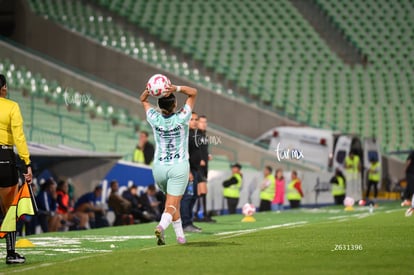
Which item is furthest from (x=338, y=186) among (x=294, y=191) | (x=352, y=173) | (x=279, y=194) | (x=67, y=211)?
(x=67, y=211)

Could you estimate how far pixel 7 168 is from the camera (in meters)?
11.6

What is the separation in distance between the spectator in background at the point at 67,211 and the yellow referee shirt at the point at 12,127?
35.9 feet

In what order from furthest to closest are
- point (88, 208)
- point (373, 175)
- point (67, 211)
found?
1. point (373, 175)
2. point (88, 208)
3. point (67, 211)

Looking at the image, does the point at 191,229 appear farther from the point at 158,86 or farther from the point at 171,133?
the point at 158,86

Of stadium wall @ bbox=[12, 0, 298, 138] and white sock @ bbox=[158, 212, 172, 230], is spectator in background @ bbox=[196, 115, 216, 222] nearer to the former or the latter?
white sock @ bbox=[158, 212, 172, 230]

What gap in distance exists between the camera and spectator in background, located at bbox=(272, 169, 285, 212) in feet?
100

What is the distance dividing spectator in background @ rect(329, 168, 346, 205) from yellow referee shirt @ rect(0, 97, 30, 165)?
23469 mm

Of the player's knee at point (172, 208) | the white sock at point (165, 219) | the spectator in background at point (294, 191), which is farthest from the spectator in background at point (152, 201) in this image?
the white sock at point (165, 219)

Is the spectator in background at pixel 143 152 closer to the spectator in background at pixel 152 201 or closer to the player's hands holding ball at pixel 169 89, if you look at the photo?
the spectator in background at pixel 152 201

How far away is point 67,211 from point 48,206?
934 mm

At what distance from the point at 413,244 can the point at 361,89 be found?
30400 mm

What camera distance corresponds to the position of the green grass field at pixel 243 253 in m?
10.2

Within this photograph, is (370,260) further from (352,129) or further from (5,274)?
(352,129)

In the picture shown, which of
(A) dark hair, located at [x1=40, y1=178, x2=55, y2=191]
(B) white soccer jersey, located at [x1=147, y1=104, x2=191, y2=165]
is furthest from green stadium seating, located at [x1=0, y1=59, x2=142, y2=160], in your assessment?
(B) white soccer jersey, located at [x1=147, y1=104, x2=191, y2=165]
